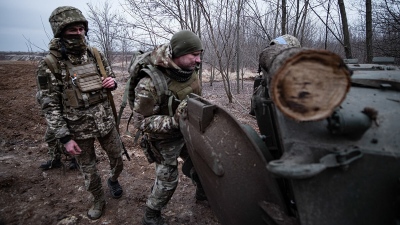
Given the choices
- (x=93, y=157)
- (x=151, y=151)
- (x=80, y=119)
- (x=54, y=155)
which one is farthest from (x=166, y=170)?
(x=54, y=155)

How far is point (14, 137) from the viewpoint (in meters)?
5.49

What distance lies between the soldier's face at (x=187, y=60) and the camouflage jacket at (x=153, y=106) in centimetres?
12

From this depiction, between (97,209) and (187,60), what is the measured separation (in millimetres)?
2159

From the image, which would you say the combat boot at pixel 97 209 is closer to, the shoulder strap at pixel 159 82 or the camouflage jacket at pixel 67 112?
the camouflage jacket at pixel 67 112

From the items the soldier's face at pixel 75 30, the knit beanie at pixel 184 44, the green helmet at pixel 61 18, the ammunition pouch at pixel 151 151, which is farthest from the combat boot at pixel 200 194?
the green helmet at pixel 61 18

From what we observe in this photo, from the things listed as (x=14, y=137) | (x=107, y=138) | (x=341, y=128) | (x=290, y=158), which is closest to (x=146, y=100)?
(x=107, y=138)

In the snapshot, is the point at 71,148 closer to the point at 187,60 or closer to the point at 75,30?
the point at 75,30

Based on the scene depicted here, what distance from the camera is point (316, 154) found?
3.58 feet

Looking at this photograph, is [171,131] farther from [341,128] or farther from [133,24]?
[133,24]

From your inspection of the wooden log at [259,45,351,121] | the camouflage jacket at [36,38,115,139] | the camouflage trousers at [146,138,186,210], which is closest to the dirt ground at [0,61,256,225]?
the camouflage trousers at [146,138,186,210]

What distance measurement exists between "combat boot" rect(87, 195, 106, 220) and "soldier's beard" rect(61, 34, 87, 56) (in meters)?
1.77

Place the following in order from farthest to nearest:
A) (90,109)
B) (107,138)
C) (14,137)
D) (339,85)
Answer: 1. (14,137)
2. (107,138)
3. (90,109)
4. (339,85)

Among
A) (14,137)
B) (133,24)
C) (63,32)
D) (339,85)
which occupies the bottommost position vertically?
(14,137)

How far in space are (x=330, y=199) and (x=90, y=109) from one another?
262cm
